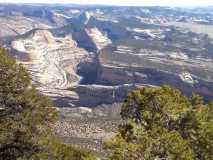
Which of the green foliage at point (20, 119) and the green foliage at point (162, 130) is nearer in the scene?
the green foliage at point (162, 130)

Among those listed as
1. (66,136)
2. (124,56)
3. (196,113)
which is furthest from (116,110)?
(196,113)

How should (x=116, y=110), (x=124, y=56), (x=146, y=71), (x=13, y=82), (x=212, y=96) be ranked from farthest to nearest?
(x=124, y=56), (x=146, y=71), (x=212, y=96), (x=116, y=110), (x=13, y=82)

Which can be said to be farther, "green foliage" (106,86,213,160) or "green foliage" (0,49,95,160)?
"green foliage" (0,49,95,160)

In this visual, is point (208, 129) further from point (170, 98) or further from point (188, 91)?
point (188, 91)

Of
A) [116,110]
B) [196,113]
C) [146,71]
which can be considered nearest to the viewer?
[196,113]
